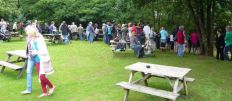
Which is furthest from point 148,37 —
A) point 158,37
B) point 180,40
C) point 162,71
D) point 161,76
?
point 162,71

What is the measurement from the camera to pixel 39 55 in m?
8.53

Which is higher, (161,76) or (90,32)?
(90,32)

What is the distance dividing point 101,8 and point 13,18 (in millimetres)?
10217

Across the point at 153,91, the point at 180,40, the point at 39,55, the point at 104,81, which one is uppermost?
the point at 39,55

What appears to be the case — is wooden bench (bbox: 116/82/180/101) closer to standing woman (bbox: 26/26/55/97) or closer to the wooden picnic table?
the wooden picnic table

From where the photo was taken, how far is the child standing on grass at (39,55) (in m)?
8.48

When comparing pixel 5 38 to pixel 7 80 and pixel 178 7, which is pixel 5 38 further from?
pixel 7 80

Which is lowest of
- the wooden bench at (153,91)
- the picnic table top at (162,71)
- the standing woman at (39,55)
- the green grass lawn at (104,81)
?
the green grass lawn at (104,81)

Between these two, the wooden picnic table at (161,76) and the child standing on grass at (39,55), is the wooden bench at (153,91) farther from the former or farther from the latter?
the child standing on grass at (39,55)

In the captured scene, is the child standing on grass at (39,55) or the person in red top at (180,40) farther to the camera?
the person in red top at (180,40)

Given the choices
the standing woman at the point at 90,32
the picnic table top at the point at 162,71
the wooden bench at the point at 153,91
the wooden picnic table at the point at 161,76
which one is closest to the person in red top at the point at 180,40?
the wooden picnic table at the point at 161,76

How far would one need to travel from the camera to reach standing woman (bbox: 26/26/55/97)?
27.8 ft

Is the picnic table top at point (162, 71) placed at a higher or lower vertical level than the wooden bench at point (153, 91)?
higher

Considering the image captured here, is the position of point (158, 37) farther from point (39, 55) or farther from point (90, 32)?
point (39, 55)
